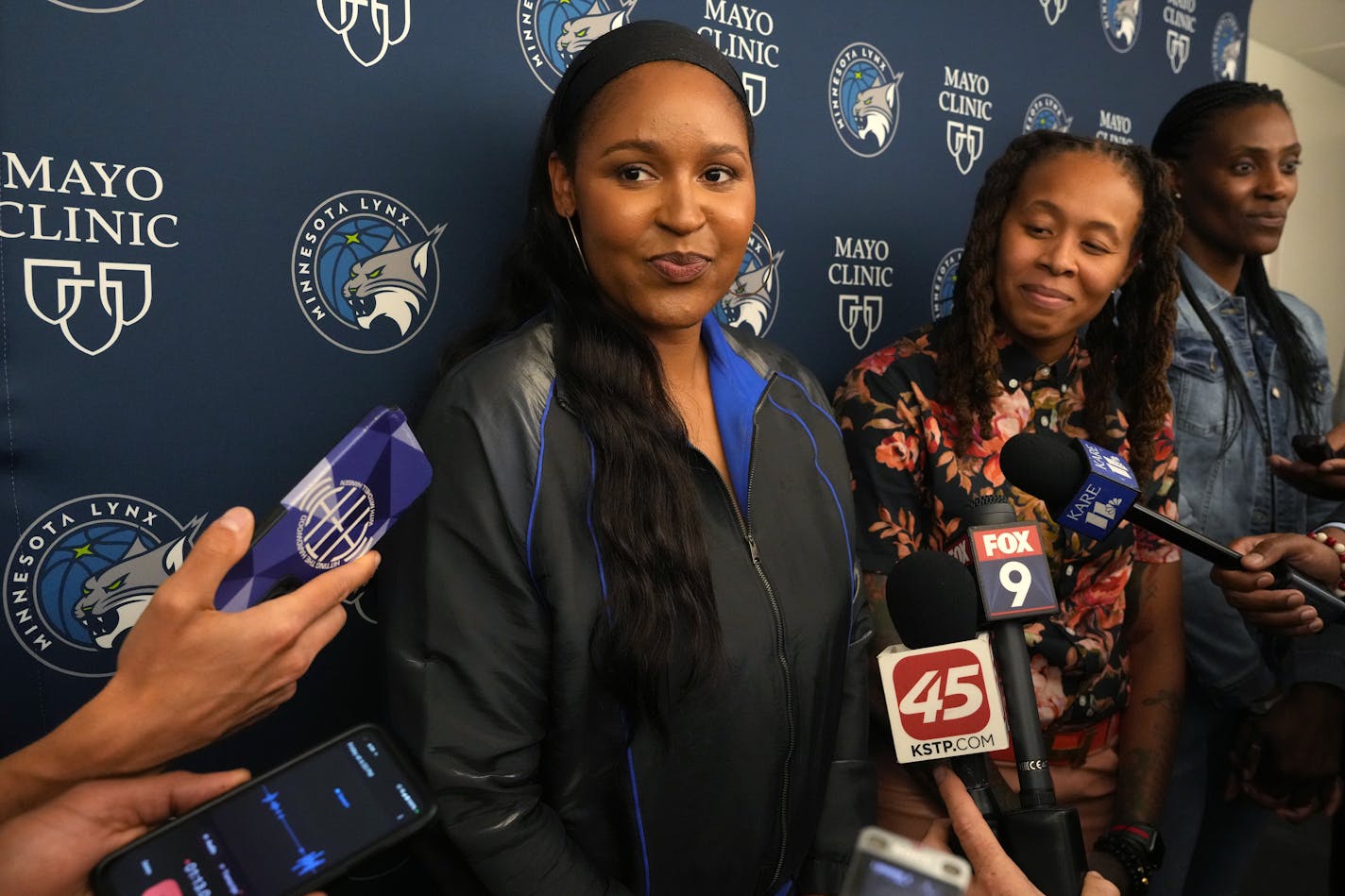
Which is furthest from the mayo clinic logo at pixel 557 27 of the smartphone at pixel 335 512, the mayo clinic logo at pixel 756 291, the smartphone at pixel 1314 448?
the smartphone at pixel 1314 448

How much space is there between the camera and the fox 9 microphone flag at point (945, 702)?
2.72 feet

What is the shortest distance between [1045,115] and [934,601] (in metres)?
1.58

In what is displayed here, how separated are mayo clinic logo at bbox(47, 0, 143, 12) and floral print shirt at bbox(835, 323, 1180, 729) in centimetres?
97

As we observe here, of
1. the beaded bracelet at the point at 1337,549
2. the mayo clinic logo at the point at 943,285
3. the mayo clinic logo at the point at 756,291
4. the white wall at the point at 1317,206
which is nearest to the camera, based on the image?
the beaded bracelet at the point at 1337,549

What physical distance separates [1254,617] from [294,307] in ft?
4.45

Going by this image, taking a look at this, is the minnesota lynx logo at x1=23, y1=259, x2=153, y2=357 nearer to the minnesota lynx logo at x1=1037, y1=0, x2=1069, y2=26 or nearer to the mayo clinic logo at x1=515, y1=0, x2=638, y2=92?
the mayo clinic logo at x1=515, y1=0, x2=638, y2=92

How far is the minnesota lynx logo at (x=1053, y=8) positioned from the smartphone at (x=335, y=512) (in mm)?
1912

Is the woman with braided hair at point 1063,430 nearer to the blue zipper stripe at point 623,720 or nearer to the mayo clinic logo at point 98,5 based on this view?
the blue zipper stripe at point 623,720

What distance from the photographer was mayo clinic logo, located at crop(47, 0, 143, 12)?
0.90m

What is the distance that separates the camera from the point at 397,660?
819 millimetres

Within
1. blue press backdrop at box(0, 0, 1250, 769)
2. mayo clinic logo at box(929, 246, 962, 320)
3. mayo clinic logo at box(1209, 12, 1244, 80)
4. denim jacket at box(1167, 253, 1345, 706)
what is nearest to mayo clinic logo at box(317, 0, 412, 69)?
blue press backdrop at box(0, 0, 1250, 769)

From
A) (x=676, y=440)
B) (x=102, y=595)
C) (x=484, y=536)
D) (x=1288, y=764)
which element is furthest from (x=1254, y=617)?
(x=102, y=595)

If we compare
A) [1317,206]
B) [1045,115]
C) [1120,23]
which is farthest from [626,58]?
[1317,206]

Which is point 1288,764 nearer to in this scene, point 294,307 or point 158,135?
point 294,307
